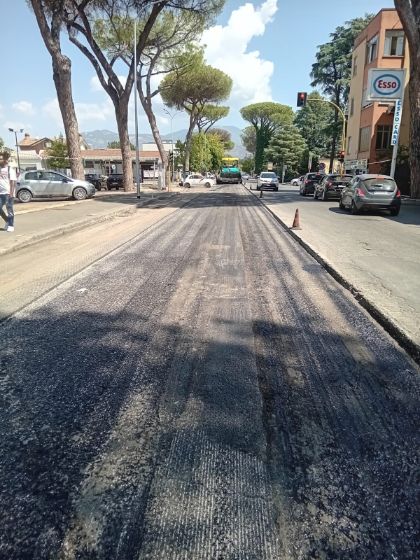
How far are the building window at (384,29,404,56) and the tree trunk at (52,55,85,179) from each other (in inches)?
1025

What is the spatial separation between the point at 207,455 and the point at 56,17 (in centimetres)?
2468

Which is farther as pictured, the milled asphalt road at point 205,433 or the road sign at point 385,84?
the road sign at point 385,84

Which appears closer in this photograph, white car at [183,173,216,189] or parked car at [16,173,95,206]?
parked car at [16,173,95,206]

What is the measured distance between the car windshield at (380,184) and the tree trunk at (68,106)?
49.9 feet

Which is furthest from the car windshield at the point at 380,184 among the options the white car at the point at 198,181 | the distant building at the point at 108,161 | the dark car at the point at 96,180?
the distant building at the point at 108,161

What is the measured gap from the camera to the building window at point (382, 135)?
33666 millimetres

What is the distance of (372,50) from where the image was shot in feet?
117

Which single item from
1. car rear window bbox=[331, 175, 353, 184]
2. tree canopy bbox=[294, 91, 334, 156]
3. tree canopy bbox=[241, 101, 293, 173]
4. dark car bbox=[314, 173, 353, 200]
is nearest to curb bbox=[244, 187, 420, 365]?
dark car bbox=[314, 173, 353, 200]

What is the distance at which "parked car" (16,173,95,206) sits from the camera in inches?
838

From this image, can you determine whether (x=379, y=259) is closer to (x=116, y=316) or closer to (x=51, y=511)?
(x=116, y=316)

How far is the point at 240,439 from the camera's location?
8.11ft

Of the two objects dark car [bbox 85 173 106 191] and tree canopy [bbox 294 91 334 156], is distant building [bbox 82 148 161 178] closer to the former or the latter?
tree canopy [bbox 294 91 334 156]

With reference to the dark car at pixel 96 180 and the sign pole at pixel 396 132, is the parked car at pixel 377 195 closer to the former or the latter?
the sign pole at pixel 396 132

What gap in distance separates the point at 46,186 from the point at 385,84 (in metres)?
20.7
